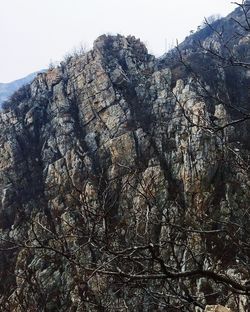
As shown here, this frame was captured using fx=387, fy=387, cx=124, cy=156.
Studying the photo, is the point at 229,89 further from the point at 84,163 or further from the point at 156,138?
the point at 84,163

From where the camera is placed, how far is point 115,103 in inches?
1671

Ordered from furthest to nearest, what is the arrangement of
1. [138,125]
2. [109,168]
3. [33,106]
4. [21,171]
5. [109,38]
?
[109,38] < [33,106] < [21,171] < [138,125] < [109,168]

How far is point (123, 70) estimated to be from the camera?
4628cm

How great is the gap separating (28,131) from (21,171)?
5105mm

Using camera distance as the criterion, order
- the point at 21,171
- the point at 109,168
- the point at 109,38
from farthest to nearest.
Answer: the point at 109,38
the point at 21,171
the point at 109,168

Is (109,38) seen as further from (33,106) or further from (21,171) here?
(21,171)

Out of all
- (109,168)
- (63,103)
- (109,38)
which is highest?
(109,38)

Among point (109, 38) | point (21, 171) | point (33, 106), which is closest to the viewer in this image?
point (21, 171)

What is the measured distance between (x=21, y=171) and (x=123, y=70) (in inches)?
661

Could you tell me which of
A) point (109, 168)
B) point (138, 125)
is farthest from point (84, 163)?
point (138, 125)

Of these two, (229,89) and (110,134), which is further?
(229,89)

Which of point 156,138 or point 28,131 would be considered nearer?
point 156,138

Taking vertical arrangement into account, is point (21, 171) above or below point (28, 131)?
below

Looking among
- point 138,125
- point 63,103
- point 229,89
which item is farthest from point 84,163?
point 229,89
